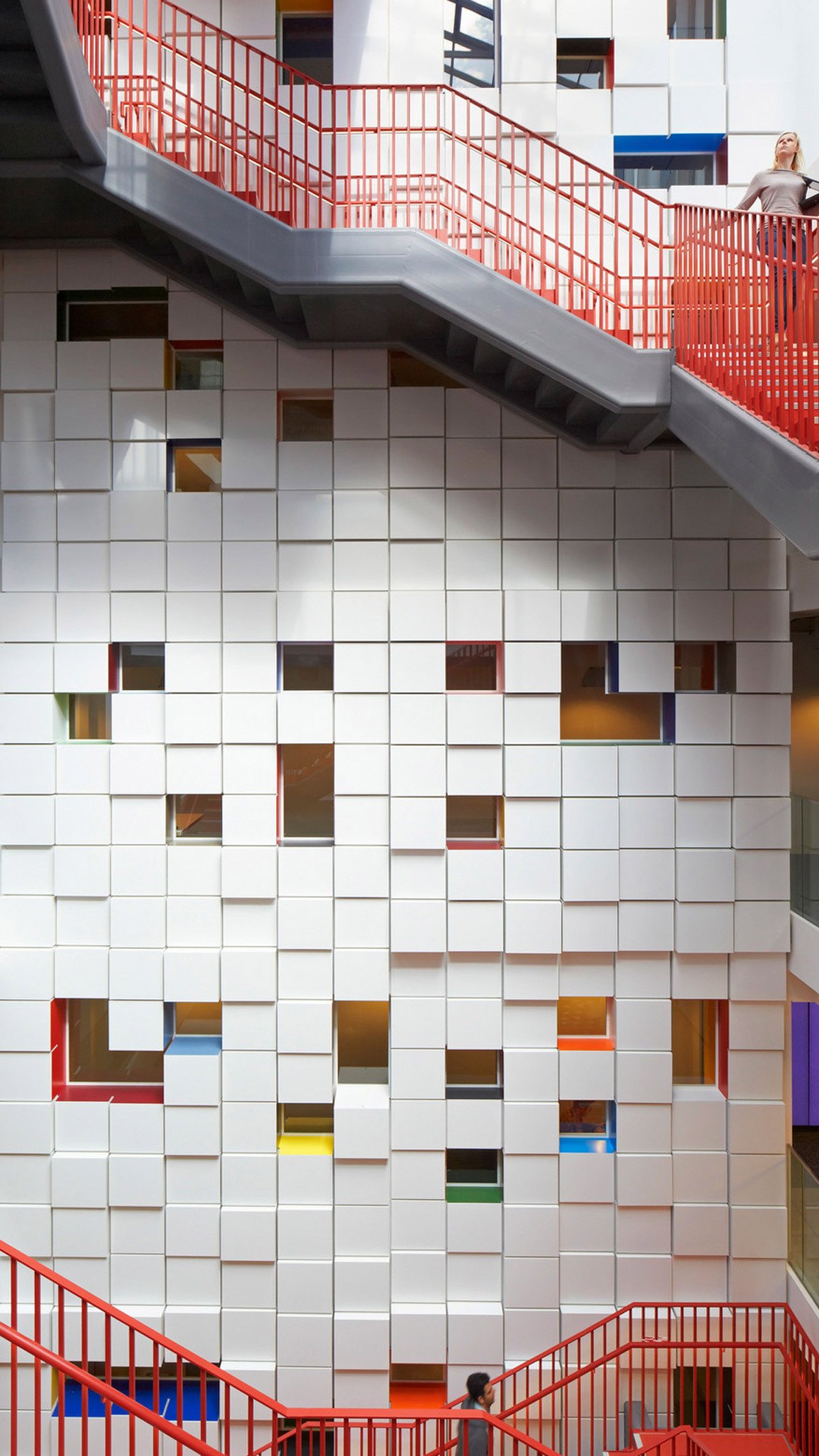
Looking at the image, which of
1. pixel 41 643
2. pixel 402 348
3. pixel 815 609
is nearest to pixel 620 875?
pixel 815 609

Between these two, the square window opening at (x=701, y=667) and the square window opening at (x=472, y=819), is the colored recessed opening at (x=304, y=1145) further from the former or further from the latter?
the square window opening at (x=701, y=667)

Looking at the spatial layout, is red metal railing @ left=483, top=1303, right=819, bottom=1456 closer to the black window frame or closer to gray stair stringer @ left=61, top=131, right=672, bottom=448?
gray stair stringer @ left=61, top=131, right=672, bottom=448

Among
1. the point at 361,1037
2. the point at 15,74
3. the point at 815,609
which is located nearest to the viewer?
the point at 15,74

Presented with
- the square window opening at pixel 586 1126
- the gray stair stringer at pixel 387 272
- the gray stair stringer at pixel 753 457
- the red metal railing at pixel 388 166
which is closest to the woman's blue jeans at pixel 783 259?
the gray stair stringer at pixel 753 457

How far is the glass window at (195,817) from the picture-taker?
7.10 m

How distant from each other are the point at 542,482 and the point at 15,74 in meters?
4.24

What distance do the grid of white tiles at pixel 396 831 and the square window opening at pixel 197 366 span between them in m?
0.23

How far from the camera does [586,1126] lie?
279 inches

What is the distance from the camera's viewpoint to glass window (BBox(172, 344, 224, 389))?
7.16 meters

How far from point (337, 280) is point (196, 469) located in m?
1.99

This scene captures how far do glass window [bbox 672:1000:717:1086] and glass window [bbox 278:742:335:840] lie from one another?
10.8 feet

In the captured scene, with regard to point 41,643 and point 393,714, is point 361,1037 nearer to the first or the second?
point 393,714

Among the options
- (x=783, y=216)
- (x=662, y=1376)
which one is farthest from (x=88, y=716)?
(x=662, y=1376)

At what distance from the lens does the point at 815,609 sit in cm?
670
